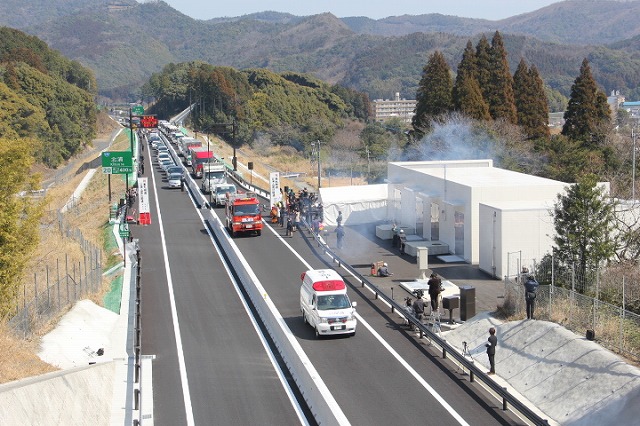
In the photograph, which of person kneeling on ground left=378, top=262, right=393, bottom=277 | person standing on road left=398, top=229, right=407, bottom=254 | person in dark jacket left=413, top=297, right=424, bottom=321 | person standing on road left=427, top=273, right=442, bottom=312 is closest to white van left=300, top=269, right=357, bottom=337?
person in dark jacket left=413, top=297, right=424, bottom=321

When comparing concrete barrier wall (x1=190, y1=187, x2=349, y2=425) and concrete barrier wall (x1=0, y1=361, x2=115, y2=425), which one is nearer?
concrete barrier wall (x1=0, y1=361, x2=115, y2=425)

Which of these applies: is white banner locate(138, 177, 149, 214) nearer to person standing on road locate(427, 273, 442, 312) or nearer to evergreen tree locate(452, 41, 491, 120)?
person standing on road locate(427, 273, 442, 312)

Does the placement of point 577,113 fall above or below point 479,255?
above

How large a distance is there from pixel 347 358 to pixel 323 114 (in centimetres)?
15013

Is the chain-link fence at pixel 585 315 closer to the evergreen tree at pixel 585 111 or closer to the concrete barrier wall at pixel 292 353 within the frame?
the concrete barrier wall at pixel 292 353

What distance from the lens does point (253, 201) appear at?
43469 mm

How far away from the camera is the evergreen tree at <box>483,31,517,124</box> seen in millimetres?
75500

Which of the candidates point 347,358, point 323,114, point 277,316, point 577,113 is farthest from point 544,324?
point 323,114

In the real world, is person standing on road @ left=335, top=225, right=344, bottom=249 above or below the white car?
below

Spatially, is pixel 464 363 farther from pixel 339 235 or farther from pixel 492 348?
pixel 339 235

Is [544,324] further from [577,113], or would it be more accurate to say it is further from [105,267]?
[577,113]

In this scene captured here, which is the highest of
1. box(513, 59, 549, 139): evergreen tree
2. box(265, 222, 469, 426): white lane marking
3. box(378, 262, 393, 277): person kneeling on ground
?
box(513, 59, 549, 139): evergreen tree

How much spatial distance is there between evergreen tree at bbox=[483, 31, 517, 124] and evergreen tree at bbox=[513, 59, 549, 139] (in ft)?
5.68

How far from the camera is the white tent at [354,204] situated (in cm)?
4878
